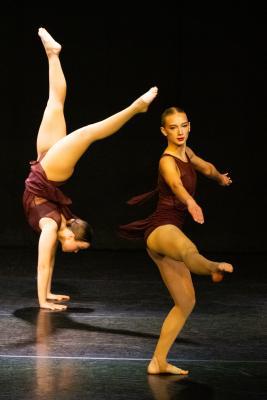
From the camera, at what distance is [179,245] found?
9.90ft

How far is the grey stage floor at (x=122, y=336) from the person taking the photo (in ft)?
9.95

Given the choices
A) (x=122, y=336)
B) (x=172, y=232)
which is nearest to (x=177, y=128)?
(x=172, y=232)

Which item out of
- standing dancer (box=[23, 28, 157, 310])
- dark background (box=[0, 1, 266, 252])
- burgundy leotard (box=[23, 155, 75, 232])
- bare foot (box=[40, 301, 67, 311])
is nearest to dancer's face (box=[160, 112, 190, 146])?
standing dancer (box=[23, 28, 157, 310])

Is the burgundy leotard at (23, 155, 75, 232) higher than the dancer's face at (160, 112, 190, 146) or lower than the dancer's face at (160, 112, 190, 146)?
lower

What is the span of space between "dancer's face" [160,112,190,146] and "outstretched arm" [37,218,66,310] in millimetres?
1563

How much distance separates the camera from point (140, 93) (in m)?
6.80

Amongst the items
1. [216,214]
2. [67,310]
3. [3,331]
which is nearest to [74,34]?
[216,214]

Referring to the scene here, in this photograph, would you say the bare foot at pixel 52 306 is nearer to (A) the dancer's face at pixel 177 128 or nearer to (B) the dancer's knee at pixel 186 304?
(B) the dancer's knee at pixel 186 304

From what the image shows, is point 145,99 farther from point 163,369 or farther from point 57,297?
point 57,297

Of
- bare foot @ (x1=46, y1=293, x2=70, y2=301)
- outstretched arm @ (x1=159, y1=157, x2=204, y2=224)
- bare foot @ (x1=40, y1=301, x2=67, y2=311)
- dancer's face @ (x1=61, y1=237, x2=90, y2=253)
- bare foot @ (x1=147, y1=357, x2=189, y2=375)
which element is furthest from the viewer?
bare foot @ (x1=46, y1=293, x2=70, y2=301)

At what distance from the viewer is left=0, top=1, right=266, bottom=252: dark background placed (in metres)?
6.70

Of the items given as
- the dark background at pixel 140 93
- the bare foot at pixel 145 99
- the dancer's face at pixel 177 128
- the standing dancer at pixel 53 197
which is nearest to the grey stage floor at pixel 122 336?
the standing dancer at pixel 53 197

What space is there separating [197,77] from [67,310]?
280 cm

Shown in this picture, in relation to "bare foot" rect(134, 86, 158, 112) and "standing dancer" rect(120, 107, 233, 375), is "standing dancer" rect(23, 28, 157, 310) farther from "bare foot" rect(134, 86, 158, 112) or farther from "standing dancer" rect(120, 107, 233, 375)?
"standing dancer" rect(120, 107, 233, 375)
